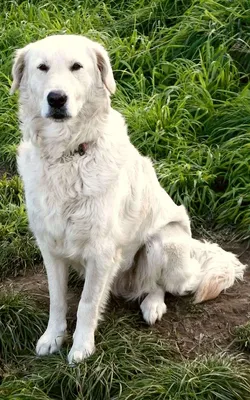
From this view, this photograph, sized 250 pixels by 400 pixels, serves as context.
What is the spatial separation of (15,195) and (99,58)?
1819mm

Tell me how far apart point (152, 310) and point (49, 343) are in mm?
591

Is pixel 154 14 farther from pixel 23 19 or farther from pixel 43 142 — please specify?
pixel 43 142

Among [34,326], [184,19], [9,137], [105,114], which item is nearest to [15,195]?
[9,137]

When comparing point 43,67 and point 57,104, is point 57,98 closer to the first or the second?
point 57,104

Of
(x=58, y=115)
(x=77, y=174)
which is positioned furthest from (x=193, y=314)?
(x=58, y=115)

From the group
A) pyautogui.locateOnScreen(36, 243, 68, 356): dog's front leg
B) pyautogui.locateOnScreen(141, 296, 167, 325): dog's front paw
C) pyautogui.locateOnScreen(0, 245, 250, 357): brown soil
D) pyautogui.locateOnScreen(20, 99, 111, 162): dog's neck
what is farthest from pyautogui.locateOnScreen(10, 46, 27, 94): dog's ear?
pyautogui.locateOnScreen(141, 296, 167, 325): dog's front paw

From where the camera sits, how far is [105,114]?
3523 mm

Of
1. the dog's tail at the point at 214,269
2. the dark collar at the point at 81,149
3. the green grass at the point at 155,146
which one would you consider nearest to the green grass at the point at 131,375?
the green grass at the point at 155,146

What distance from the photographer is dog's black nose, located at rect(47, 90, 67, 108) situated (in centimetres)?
324

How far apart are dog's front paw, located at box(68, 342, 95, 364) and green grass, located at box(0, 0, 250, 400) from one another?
0.14ft

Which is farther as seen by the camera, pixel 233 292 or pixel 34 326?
pixel 233 292

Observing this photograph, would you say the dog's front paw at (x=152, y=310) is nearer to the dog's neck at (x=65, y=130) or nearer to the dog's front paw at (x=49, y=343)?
the dog's front paw at (x=49, y=343)

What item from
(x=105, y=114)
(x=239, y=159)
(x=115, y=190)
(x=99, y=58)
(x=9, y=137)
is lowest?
(x=9, y=137)

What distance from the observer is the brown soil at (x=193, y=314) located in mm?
3854
